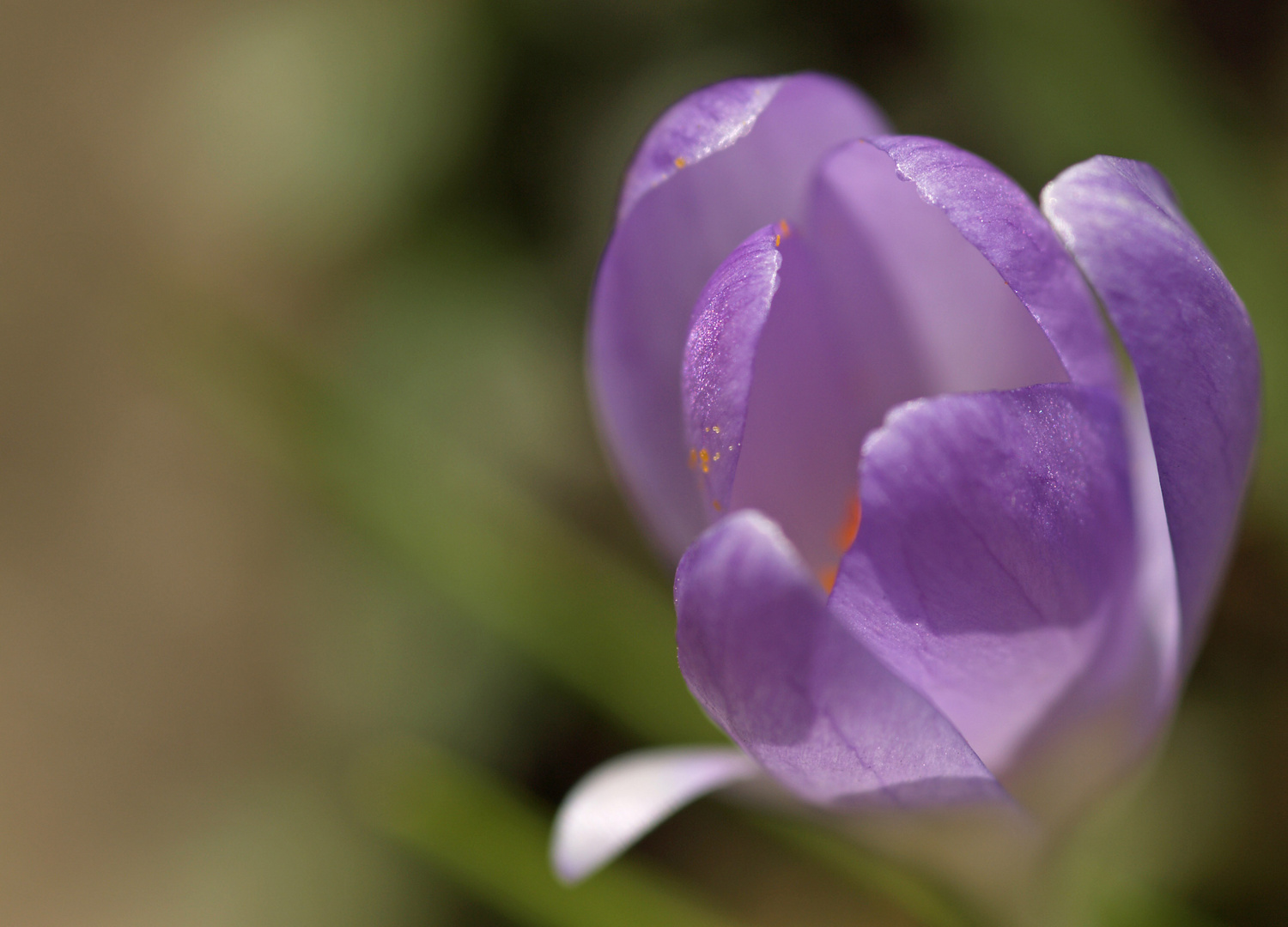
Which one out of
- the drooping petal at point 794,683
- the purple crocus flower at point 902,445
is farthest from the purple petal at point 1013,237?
the drooping petal at point 794,683

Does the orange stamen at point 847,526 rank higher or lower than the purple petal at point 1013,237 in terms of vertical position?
lower

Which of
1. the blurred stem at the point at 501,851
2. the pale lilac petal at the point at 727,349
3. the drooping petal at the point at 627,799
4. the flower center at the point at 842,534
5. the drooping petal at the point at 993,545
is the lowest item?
the blurred stem at the point at 501,851

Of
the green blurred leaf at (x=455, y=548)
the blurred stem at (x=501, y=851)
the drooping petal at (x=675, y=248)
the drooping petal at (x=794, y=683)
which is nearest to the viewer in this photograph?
the drooping petal at (x=794, y=683)

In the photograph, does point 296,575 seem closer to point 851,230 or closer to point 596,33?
point 596,33

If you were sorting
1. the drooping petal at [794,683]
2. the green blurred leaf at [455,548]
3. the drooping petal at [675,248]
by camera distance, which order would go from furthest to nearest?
1. the green blurred leaf at [455,548]
2. the drooping petal at [675,248]
3. the drooping petal at [794,683]

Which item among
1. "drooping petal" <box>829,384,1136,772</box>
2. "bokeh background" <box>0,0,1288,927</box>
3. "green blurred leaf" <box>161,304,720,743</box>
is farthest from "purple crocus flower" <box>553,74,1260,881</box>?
"green blurred leaf" <box>161,304,720,743</box>

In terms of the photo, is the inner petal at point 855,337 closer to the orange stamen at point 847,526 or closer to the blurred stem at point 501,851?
the orange stamen at point 847,526

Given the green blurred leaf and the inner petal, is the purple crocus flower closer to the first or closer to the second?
the inner petal

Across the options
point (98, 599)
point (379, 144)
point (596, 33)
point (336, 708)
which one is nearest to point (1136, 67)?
point (596, 33)
